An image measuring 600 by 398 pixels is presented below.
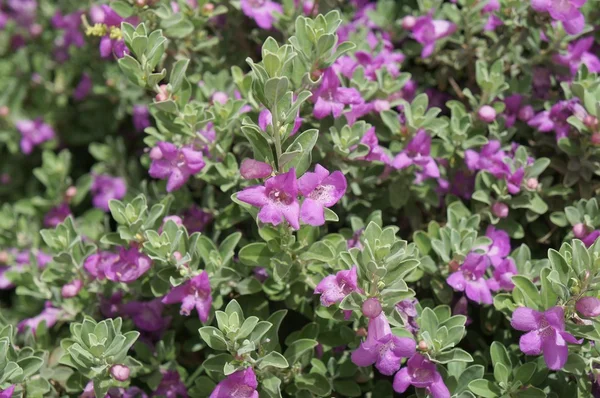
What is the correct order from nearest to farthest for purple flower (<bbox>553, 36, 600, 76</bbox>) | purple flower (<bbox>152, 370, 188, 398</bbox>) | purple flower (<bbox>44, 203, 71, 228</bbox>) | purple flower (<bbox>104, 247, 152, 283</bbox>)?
purple flower (<bbox>104, 247, 152, 283</bbox>) → purple flower (<bbox>152, 370, 188, 398</bbox>) → purple flower (<bbox>553, 36, 600, 76</bbox>) → purple flower (<bbox>44, 203, 71, 228</bbox>)

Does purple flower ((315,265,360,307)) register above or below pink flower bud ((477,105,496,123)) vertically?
below

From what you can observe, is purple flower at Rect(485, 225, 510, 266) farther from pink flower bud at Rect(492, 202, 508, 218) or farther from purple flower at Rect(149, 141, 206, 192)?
purple flower at Rect(149, 141, 206, 192)

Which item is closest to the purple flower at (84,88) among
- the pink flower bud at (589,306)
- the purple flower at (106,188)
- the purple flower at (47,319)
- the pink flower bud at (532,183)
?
the purple flower at (106,188)

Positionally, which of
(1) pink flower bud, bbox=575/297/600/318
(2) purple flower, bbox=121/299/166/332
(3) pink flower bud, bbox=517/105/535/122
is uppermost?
(3) pink flower bud, bbox=517/105/535/122

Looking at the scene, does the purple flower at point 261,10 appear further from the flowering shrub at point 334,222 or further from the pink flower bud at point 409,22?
the pink flower bud at point 409,22

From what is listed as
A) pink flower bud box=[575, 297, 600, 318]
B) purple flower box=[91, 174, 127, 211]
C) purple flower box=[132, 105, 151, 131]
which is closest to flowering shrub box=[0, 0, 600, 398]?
pink flower bud box=[575, 297, 600, 318]

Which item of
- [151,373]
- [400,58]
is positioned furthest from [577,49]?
[151,373]
